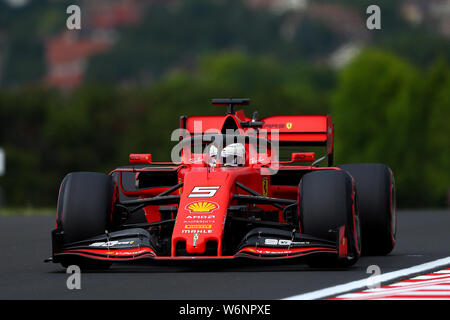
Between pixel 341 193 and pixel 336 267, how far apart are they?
2.49 ft

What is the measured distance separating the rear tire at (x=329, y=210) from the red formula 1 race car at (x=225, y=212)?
0.01m

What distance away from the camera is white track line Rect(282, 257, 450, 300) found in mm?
9500

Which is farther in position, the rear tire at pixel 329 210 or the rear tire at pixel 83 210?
the rear tire at pixel 83 210

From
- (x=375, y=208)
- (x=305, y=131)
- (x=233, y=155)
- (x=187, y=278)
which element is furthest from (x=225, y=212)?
(x=305, y=131)

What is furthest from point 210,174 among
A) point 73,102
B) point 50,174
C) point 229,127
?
point 73,102

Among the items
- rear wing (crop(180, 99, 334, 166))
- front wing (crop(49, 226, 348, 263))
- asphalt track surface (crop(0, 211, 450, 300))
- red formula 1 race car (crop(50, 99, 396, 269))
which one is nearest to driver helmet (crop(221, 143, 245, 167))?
red formula 1 race car (crop(50, 99, 396, 269))

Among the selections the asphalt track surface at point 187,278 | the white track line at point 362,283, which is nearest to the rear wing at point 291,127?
the asphalt track surface at point 187,278

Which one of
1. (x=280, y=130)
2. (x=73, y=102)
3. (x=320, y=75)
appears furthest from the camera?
(x=320, y=75)

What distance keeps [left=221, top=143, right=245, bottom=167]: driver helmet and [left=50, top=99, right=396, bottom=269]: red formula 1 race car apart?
0.04 ft

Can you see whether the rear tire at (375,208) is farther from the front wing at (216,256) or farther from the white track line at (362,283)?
the front wing at (216,256)

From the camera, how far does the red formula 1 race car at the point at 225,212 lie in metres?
11.9

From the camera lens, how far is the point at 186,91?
4306 inches

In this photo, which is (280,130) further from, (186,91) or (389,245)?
(186,91)
